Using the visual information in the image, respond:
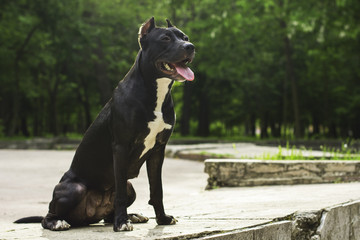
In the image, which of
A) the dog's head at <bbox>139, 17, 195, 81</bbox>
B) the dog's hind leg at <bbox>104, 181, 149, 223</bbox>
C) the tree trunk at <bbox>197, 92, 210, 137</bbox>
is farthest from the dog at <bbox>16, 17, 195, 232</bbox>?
the tree trunk at <bbox>197, 92, 210, 137</bbox>

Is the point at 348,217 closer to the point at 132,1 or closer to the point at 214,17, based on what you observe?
the point at 214,17

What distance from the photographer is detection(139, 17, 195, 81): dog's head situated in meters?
3.45

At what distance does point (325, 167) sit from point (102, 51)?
70.1 ft

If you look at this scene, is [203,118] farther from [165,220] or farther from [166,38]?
[166,38]

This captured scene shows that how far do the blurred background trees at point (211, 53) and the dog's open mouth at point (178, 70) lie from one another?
14.1m

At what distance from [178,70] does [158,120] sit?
41cm

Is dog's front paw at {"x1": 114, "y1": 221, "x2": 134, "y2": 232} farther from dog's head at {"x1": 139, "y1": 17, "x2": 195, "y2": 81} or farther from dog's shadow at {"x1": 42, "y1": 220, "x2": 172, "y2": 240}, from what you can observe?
dog's head at {"x1": 139, "y1": 17, "x2": 195, "y2": 81}

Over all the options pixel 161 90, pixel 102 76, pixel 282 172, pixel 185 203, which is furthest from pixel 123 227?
pixel 102 76

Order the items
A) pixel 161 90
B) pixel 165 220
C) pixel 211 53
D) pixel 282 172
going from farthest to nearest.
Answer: pixel 211 53 → pixel 282 172 → pixel 165 220 → pixel 161 90

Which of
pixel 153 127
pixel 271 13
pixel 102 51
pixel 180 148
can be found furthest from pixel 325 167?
pixel 102 51

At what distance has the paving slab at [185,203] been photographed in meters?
3.34

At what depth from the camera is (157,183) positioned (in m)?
3.93

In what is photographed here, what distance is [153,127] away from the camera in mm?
3572

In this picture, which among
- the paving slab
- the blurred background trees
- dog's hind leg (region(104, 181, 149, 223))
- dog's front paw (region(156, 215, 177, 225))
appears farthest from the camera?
the blurred background trees
